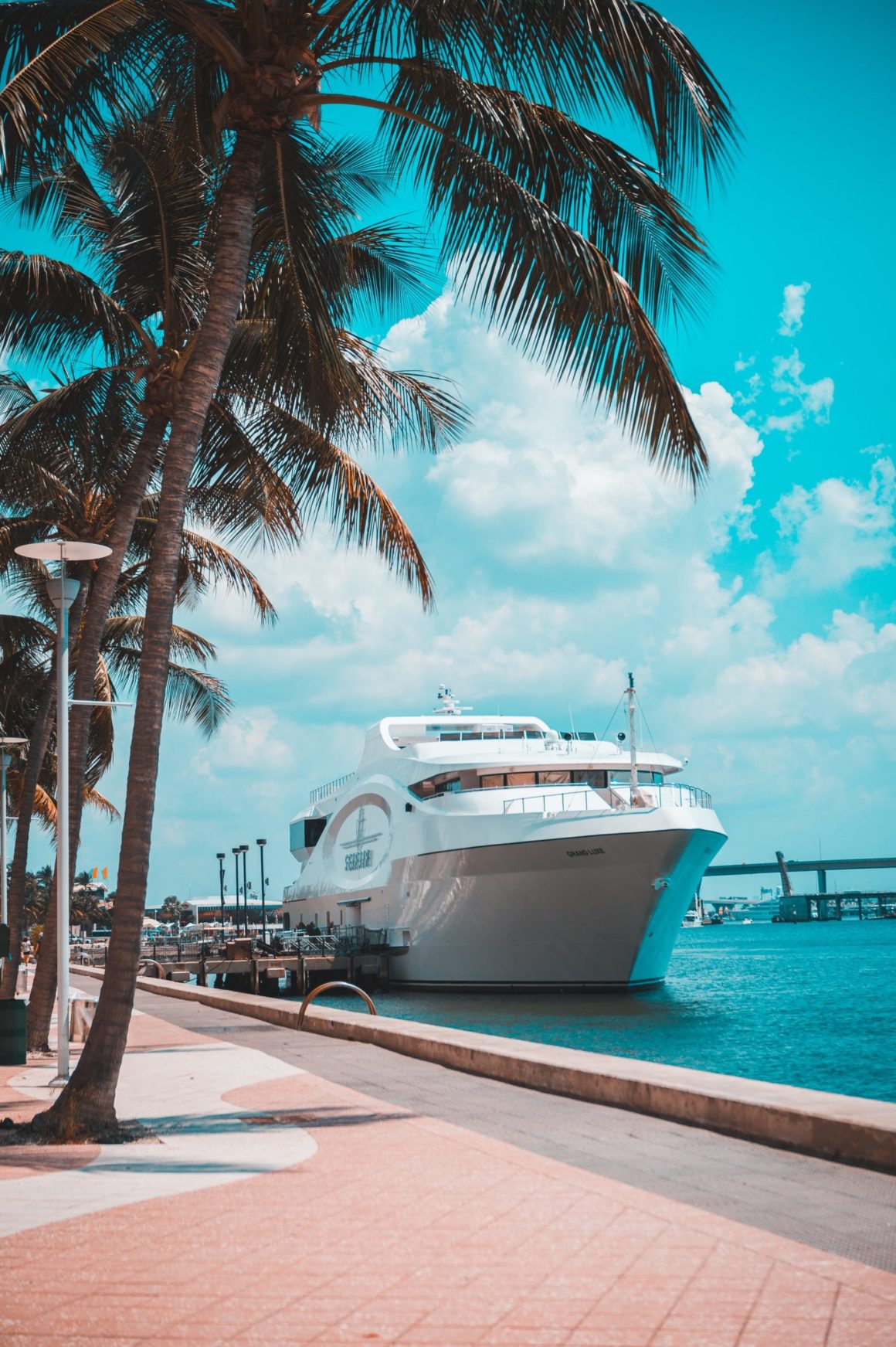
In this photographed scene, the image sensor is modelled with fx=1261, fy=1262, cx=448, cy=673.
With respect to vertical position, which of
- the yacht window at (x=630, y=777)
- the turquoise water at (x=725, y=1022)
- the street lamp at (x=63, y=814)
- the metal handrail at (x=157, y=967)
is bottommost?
the turquoise water at (x=725, y=1022)

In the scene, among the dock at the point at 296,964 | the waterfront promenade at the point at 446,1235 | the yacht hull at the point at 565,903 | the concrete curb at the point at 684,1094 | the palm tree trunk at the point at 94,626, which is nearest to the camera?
the waterfront promenade at the point at 446,1235

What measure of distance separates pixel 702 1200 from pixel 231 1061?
7.34 metres

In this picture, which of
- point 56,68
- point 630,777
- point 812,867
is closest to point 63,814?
point 56,68

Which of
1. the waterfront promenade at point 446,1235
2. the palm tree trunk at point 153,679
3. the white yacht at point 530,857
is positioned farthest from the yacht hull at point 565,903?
the palm tree trunk at point 153,679

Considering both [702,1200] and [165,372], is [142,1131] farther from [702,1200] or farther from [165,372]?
[165,372]

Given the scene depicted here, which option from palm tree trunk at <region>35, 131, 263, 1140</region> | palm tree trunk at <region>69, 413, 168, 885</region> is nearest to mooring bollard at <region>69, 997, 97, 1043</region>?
palm tree trunk at <region>69, 413, 168, 885</region>

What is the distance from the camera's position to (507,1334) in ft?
12.9

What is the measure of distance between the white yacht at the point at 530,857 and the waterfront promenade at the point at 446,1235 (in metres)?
21.6

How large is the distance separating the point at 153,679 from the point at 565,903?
23375 mm

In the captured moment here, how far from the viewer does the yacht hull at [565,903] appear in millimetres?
29750

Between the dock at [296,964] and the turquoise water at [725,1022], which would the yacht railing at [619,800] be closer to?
the turquoise water at [725,1022]

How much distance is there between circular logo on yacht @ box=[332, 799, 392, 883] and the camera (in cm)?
3809

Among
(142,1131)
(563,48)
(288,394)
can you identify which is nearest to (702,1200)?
(142,1131)

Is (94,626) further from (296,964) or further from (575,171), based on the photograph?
(296,964)
